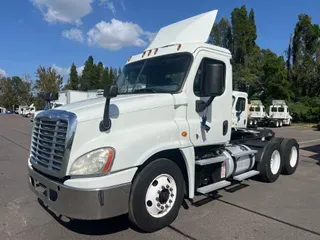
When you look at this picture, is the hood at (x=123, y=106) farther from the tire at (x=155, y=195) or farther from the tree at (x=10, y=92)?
the tree at (x=10, y=92)

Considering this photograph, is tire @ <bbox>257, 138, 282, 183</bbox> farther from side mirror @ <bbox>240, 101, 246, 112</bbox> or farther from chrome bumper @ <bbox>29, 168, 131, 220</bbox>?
side mirror @ <bbox>240, 101, 246, 112</bbox>

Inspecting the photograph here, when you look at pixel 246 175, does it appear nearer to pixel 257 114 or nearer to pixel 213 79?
pixel 213 79

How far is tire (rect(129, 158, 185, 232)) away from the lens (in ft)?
12.6

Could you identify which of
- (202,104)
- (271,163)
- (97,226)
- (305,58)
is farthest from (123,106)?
(305,58)

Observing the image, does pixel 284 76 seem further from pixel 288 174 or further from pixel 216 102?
pixel 216 102

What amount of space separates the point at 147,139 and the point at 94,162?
0.78 m

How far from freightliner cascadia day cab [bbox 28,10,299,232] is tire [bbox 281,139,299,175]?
7.41ft

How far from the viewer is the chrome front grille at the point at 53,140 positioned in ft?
11.8

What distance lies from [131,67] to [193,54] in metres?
1.28

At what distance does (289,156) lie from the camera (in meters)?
7.77

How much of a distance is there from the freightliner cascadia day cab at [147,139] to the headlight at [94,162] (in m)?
0.01

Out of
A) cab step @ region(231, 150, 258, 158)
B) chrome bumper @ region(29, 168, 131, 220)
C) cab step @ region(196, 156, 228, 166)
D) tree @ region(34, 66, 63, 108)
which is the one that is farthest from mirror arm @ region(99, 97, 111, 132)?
tree @ region(34, 66, 63, 108)

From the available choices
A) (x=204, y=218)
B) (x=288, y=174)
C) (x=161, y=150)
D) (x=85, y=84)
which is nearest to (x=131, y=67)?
(x=161, y=150)

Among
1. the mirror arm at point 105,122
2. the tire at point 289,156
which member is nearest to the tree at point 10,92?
the tire at point 289,156
